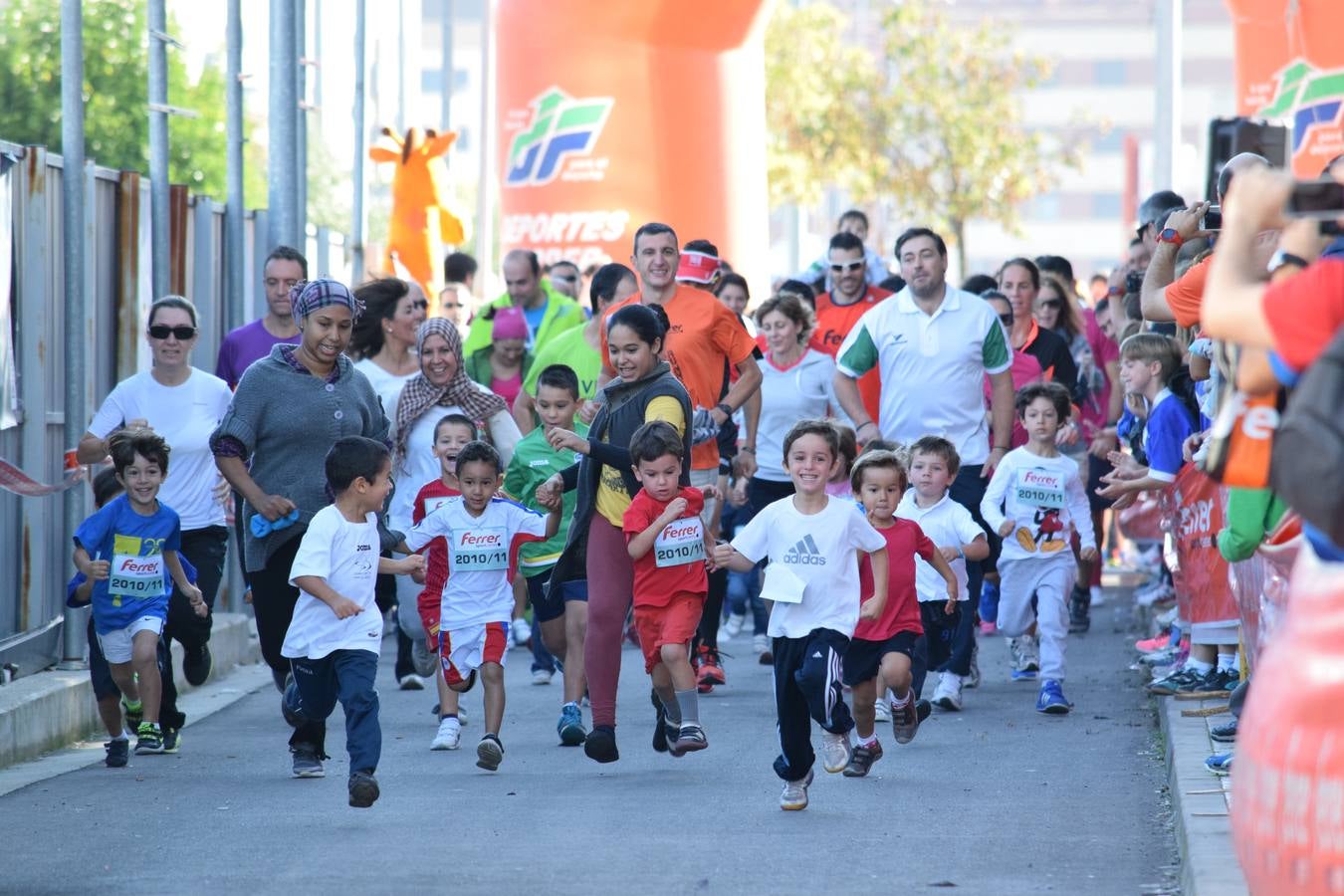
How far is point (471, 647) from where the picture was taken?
9.46 metres

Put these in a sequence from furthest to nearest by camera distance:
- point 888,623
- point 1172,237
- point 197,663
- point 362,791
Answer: point 197,663
point 888,623
point 1172,237
point 362,791

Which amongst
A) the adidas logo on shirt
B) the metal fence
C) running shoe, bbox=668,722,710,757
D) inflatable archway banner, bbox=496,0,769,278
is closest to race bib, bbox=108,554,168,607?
the metal fence

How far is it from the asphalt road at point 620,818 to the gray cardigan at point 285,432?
987 mm

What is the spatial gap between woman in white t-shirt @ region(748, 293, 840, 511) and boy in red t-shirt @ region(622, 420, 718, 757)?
420cm

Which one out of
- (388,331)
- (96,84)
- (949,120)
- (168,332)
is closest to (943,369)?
(388,331)

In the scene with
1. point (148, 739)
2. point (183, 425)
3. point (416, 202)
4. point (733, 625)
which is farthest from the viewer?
point (416, 202)

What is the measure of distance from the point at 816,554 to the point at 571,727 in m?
1.98

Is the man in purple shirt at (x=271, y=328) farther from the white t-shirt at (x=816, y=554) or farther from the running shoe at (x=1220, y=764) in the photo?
the running shoe at (x=1220, y=764)

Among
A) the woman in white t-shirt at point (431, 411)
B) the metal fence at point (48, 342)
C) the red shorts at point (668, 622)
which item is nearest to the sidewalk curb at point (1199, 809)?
the red shorts at point (668, 622)

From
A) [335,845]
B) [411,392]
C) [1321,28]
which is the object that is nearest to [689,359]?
[411,392]

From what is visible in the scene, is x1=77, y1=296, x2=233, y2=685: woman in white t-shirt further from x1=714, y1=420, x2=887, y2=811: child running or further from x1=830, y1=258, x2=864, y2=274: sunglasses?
x1=830, y1=258, x2=864, y2=274: sunglasses

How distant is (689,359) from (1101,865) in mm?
4319

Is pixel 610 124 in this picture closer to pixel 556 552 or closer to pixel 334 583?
pixel 556 552

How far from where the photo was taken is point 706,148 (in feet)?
73.6
